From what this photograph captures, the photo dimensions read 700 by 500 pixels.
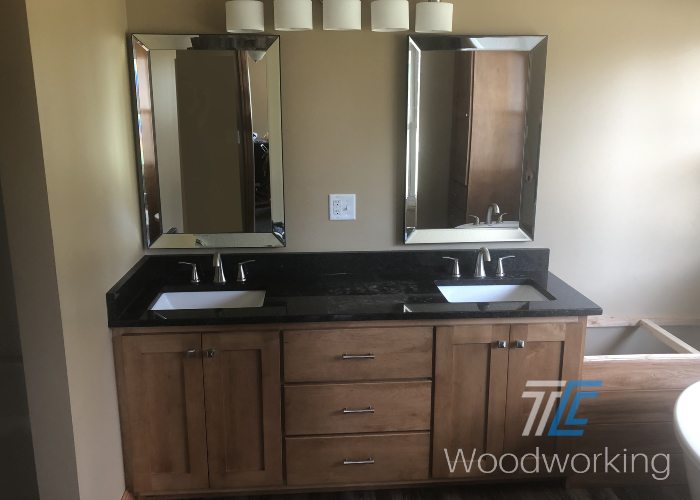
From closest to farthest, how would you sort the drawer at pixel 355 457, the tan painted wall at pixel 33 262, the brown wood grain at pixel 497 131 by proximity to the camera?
1. the tan painted wall at pixel 33 262
2. the drawer at pixel 355 457
3. the brown wood grain at pixel 497 131

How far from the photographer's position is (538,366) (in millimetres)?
2213

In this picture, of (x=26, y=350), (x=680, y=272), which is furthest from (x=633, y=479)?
(x=26, y=350)

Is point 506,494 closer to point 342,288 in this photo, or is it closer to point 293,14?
point 342,288

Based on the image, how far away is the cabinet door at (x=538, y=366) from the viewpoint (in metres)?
2.18

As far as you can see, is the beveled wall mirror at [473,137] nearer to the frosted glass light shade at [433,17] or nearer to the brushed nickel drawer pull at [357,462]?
the frosted glass light shade at [433,17]

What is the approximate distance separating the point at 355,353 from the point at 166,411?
0.73 metres

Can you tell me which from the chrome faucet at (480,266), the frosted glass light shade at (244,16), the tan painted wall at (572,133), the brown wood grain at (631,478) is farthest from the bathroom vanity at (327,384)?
the frosted glass light shade at (244,16)

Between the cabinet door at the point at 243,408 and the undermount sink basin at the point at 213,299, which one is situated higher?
the undermount sink basin at the point at 213,299

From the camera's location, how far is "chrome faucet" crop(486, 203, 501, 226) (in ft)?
8.48

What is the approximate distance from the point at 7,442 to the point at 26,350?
40cm

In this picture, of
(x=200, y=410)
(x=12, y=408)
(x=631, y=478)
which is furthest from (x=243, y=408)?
(x=631, y=478)

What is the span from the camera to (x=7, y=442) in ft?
6.08

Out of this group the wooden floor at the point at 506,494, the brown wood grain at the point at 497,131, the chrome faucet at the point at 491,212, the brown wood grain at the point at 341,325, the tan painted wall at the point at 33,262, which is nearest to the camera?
the tan painted wall at the point at 33,262

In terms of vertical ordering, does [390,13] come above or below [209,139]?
above
